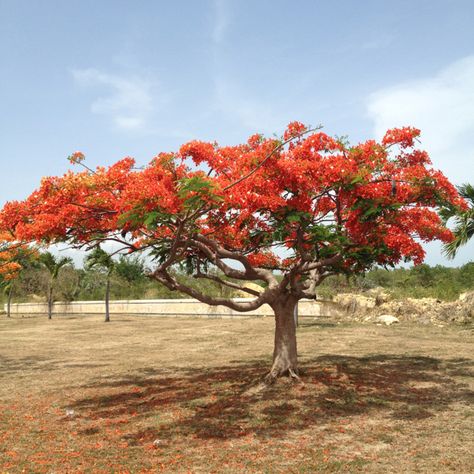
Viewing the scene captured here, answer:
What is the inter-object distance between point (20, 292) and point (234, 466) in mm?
49691

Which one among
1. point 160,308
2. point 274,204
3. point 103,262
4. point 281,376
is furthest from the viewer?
point 160,308

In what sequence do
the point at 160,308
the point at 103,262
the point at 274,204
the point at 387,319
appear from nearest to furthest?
the point at 274,204, the point at 103,262, the point at 387,319, the point at 160,308

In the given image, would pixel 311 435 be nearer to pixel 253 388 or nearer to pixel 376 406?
pixel 376 406

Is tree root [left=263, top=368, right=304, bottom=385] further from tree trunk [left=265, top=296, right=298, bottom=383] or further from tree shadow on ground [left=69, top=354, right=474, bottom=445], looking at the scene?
tree shadow on ground [left=69, top=354, right=474, bottom=445]

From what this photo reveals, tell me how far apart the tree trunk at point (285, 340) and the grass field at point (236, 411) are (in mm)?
434

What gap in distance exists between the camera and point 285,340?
452 inches

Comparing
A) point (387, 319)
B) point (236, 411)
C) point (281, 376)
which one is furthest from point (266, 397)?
point (387, 319)

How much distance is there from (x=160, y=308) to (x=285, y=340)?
27077mm

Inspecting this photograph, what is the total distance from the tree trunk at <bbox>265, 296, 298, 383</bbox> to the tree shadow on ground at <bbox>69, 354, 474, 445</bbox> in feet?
1.38

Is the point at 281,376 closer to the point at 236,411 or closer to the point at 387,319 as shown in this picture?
the point at 236,411

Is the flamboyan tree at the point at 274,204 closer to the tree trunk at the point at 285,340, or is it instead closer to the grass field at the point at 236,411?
the tree trunk at the point at 285,340

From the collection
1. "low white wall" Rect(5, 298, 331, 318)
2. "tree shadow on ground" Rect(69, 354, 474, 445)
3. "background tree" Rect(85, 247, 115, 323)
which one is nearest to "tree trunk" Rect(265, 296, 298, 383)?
"tree shadow on ground" Rect(69, 354, 474, 445)

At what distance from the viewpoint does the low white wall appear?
30.6 meters

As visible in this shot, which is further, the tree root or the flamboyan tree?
the tree root
